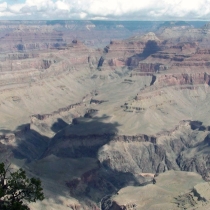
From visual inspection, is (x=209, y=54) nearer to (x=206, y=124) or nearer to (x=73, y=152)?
(x=206, y=124)

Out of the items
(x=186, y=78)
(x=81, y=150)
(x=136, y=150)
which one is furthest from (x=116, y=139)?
(x=186, y=78)

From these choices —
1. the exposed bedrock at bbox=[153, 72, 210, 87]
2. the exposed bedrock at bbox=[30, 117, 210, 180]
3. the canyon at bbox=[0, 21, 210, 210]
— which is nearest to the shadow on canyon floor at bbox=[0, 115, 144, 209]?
the exposed bedrock at bbox=[30, 117, 210, 180]

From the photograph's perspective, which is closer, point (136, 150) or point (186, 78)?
point (136, 150)

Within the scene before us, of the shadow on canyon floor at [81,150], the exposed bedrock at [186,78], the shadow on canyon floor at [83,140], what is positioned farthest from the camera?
the exposed bedrock at [186,78]

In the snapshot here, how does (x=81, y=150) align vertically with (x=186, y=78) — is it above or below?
below

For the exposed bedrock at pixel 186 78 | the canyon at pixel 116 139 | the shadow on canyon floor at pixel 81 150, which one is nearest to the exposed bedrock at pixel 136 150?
the shadow on canyon floor at pixel 81 150

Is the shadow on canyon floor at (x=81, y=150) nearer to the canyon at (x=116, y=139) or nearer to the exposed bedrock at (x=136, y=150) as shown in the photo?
the exposed bedrock at (x=136, y=150)

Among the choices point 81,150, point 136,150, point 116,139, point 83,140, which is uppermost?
point 116,139

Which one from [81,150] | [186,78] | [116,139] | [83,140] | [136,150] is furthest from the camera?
[186,78]

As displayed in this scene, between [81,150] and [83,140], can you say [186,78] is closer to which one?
[83,140]

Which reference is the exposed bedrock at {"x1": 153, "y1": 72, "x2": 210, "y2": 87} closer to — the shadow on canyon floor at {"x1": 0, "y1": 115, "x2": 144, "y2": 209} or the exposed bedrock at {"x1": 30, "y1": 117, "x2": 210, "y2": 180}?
the exposed bedrock at {"x1": 30, "y1": 117, "x2": 210, "y2": 180}

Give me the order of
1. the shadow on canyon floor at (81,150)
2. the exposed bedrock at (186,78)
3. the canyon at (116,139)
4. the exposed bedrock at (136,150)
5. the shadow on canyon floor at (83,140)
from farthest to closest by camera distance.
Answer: the exposed bedrock at (186,78) < the shadow on canyon floor at (83,140) < the exposed bedrock at (136,150) < the shadow on canyon floor at (81,150) < the canyon at (116,139)
